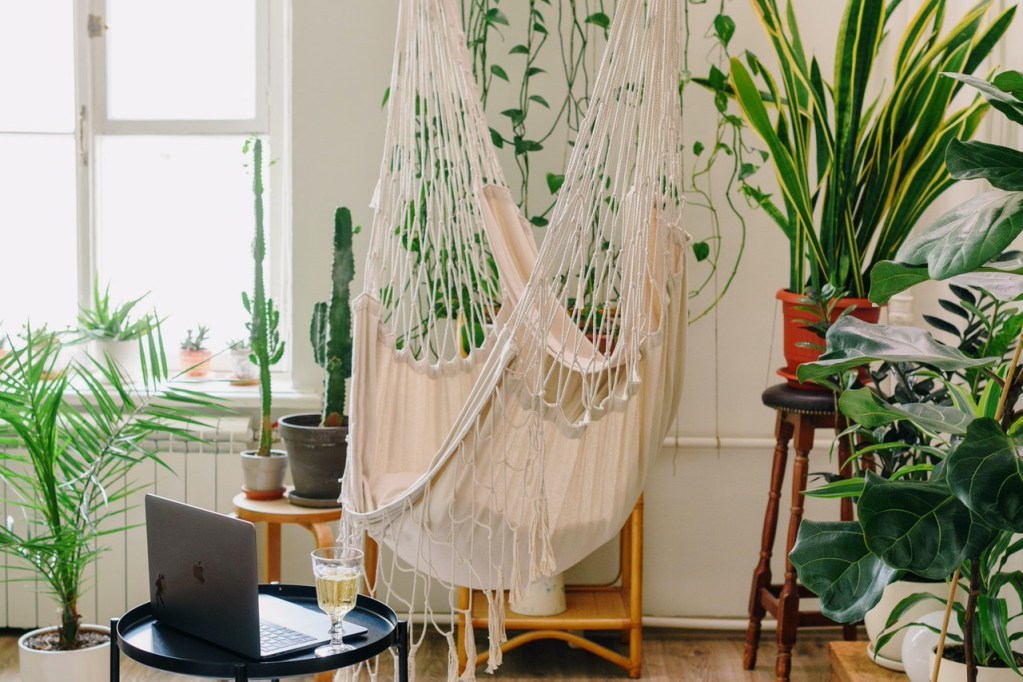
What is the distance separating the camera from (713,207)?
285 centimetres

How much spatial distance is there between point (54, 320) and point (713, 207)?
1.93 metres

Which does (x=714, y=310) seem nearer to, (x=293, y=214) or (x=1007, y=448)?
(x=293, y=214)

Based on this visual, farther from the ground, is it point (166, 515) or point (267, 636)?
point (166, 515)

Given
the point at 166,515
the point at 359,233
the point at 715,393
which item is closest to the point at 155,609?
the point at 166,515

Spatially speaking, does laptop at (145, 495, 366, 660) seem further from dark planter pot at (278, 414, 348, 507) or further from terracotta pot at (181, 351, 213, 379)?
terracotta pot at (181, 351, 213, 379)

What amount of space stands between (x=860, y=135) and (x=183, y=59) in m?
1.91

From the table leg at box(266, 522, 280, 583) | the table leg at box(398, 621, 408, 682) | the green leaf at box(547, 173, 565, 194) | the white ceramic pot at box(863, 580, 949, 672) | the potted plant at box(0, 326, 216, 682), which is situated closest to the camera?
the table leg at box(398, 621, 408, 682)

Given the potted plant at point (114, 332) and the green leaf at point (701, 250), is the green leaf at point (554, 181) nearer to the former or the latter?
the green leaf at point (701, 250)

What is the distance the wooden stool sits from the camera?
2354 millimetres

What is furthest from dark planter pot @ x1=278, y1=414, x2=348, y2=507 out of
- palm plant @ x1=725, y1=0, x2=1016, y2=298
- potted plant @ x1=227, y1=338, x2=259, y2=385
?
palm plant @ x1=725, y1=0, x2=1016, y2=298

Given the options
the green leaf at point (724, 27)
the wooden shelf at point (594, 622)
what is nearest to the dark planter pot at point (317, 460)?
the wooden shelf at point (594, 622)

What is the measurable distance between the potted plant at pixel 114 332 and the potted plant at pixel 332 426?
78 centimetres

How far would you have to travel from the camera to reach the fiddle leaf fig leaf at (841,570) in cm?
107

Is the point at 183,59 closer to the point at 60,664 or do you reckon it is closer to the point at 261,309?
the point at 261,309
